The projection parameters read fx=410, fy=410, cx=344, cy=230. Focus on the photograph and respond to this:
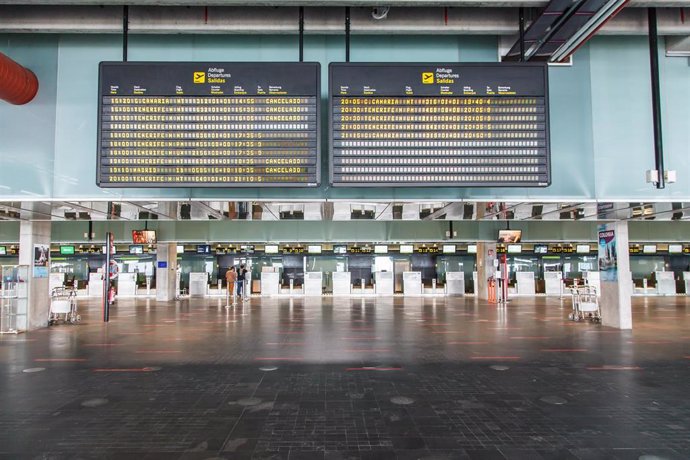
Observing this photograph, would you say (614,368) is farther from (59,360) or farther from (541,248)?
(541,248)

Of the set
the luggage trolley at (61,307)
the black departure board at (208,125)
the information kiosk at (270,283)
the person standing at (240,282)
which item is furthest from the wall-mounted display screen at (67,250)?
the black departure board at (208,125)

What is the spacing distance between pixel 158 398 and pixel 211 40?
478 centimetres

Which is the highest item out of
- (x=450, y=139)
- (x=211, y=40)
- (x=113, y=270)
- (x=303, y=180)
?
(x=211, y=40)

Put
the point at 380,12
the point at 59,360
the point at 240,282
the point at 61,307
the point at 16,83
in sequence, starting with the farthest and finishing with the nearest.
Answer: the point at 240,282
the point at 61,307
the point at 59,360
the point at 16,83
the point at 380,12

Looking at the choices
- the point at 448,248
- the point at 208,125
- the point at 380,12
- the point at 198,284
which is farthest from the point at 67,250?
the point at 380,12

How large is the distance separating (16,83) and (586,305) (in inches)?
554

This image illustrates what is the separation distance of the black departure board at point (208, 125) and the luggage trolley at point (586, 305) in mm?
11178

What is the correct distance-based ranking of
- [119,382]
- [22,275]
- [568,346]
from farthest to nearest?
[22,275] → [568,346] → [119,382]

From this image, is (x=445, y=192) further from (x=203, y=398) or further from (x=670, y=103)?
(x=203, y=398)

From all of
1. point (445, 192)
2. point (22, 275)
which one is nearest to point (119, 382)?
point (445, 192)

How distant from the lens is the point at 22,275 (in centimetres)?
1062

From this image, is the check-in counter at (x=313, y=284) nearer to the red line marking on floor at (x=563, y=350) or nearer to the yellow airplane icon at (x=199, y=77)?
the red line marking on floor at (x=563, y=350)

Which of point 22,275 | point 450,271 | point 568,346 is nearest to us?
point 568,346

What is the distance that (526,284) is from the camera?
23.7 meters
